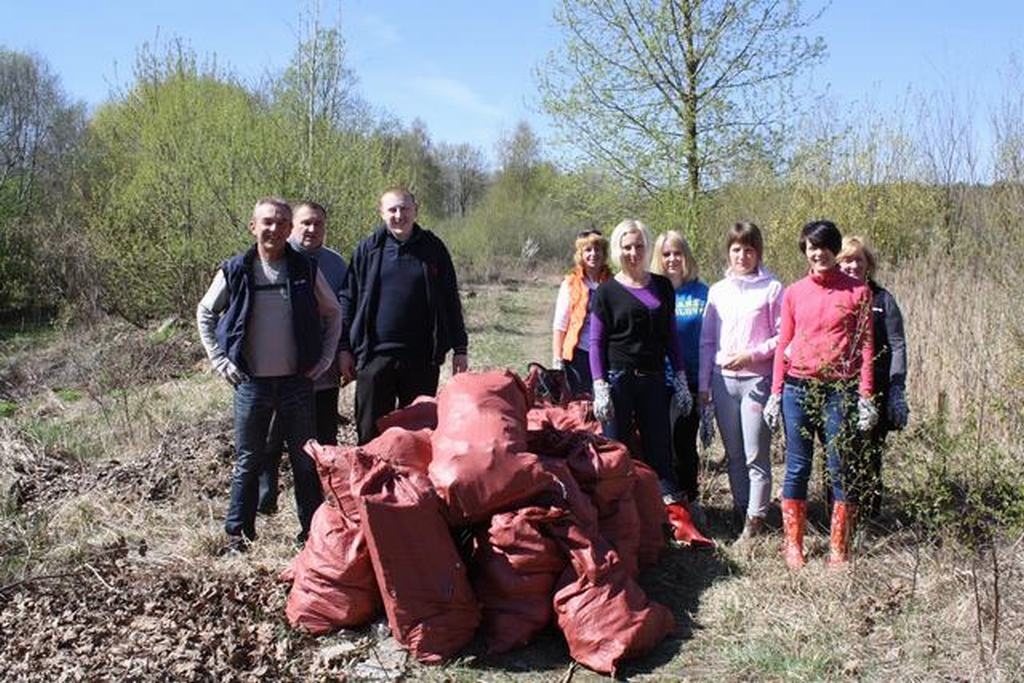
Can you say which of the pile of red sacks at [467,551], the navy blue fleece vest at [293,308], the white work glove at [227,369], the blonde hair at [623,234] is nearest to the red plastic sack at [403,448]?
the pile of red sacks at [467,551]

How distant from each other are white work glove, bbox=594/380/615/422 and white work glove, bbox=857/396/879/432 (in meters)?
1.28

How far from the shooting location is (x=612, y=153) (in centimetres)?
1166

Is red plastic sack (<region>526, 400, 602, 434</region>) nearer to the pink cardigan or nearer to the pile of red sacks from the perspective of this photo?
the pile of red sacks

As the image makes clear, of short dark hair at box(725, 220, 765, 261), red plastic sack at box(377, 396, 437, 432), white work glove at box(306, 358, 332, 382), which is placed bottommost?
red plastic sack at box(377, 396, 437, 432)

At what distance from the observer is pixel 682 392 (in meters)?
5.22

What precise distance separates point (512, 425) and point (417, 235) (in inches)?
61.7

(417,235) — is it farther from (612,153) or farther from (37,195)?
(37,195)

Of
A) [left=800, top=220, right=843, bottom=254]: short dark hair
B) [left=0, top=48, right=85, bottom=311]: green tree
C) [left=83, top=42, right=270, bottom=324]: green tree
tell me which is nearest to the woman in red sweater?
[left=800, top=220, right=843, bottom=254]: short dark hair

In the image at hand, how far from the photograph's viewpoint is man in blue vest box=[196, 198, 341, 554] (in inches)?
183

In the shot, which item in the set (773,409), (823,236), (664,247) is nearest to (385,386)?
(664,247)

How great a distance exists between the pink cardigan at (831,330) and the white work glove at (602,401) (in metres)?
0.97

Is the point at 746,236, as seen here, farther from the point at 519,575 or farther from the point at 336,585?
the point at 336,585

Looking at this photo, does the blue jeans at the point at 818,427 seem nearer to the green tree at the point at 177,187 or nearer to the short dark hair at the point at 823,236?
the short dark hair at the point at 823,236

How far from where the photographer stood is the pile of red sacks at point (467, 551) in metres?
3.72
